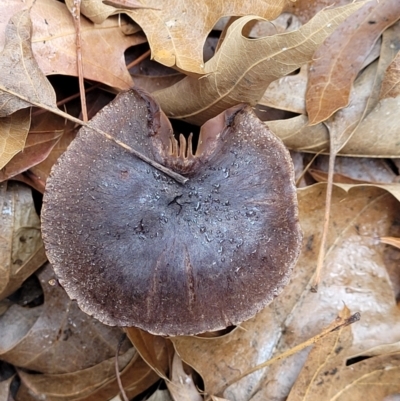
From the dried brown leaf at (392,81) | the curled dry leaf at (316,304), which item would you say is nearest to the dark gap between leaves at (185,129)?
the curled dry leaf at (316,304)

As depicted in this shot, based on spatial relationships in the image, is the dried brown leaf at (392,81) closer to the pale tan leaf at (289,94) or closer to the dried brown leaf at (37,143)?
Result: the pale tan leaf at (289,94)

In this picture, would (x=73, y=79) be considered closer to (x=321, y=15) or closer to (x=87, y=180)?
(x=87, y=180)

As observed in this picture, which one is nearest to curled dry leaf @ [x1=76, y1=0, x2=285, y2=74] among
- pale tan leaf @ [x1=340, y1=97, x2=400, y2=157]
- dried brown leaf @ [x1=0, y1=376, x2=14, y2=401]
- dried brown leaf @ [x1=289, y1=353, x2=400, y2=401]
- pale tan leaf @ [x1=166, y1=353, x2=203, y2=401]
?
pale tan leaf @ [x1=340, y1=97, x2=400, y2=157]

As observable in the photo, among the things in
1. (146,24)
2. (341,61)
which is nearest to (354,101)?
(341,61)

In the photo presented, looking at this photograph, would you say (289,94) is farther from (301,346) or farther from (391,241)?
(301,346)

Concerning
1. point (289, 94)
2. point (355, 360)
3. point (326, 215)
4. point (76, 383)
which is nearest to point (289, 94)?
point (289, 94)
